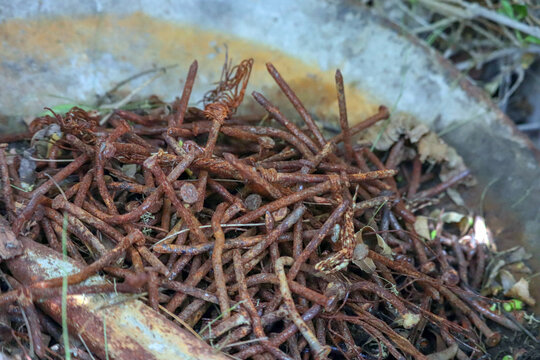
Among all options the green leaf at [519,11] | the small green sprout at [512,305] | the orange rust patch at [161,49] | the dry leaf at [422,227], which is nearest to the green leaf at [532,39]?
the green leaf at [519,11]

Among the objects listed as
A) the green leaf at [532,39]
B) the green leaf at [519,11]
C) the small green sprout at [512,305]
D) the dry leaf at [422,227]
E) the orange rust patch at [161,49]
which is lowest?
the small green sprout at [512,305]

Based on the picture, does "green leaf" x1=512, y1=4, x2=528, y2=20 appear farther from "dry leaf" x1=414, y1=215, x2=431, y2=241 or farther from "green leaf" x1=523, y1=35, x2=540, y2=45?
"dry leaf" x1=414, y1=215, x2=431, y2=241

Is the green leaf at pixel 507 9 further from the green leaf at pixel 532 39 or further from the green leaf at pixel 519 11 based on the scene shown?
the green leaf at pixel 532 39

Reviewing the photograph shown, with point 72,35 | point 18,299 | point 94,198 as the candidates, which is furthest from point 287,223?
point 72,35

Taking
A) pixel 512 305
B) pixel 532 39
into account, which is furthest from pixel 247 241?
pixel 532 39

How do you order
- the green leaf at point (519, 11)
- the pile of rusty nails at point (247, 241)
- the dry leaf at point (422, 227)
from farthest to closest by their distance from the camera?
the green leaf at point (519, 11)
the dry leaf at point (422, 227)
the pile of rusty nails at point (247, 241)

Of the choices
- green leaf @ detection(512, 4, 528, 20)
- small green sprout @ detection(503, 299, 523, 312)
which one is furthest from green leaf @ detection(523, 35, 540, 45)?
small green sprout @ detection(503, 299, 523, 312)

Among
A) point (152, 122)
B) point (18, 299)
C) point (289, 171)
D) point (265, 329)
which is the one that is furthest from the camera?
point (152, 122)

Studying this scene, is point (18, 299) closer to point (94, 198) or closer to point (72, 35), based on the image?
point (94, 198)
